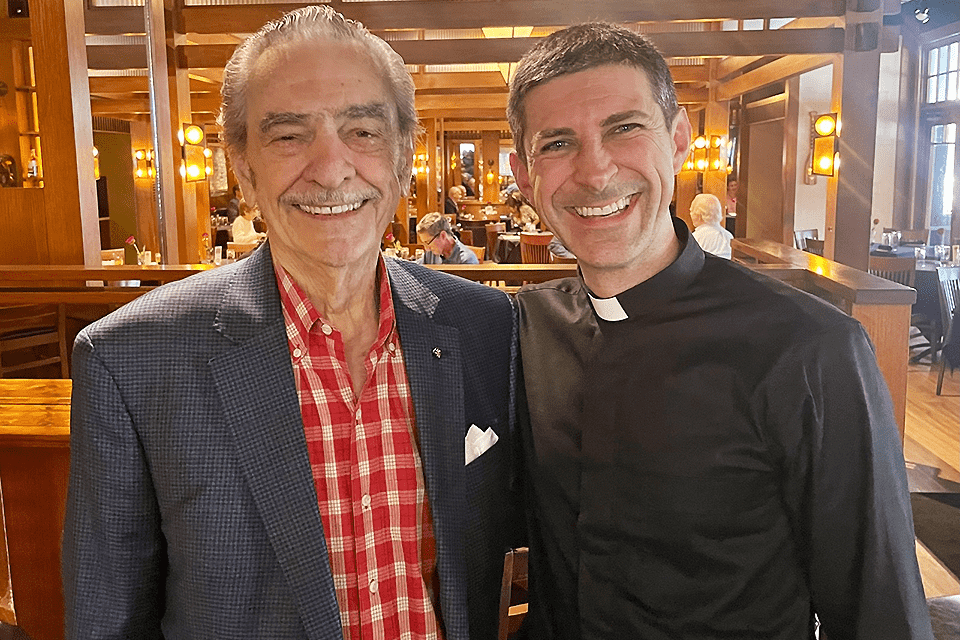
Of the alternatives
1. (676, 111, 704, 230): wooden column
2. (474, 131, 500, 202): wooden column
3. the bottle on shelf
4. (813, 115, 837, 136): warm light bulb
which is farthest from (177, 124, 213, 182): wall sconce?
(474, 131, 500, 202): wooden column

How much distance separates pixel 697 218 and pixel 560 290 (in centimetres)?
655

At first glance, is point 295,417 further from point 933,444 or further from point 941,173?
point 941,173

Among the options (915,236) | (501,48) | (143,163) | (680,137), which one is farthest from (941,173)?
(680,137)

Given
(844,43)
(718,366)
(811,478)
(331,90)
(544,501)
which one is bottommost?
(544,501)

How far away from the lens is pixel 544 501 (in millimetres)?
1484

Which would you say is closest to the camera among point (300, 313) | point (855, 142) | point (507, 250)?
point (300, 313)

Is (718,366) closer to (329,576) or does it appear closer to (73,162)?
(329,576)

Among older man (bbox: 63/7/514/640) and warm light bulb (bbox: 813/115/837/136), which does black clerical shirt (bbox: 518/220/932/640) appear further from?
warm light bulb (bbox: 813/115/837/136)

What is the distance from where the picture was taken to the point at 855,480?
1.24m

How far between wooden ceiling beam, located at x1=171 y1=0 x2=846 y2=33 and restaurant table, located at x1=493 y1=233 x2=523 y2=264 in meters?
3.98

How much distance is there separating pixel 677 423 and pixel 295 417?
23.9 inches

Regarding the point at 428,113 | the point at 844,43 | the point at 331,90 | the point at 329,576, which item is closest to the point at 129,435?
the point at 329,576

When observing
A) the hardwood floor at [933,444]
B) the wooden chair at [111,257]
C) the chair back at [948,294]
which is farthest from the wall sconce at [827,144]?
the wooden chair at [111,257]

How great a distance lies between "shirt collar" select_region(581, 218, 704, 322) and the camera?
4.65 feet
